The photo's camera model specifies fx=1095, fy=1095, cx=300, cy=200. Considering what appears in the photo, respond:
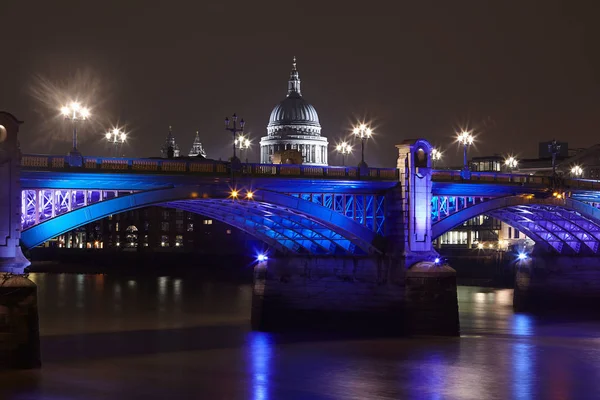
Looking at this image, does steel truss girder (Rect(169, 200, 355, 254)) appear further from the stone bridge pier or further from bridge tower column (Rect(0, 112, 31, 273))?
bridge tower column (Rect(0, 112, 31, 273))

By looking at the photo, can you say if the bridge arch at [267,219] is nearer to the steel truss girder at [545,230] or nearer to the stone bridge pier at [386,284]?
the stone bridge pier at [386,284]

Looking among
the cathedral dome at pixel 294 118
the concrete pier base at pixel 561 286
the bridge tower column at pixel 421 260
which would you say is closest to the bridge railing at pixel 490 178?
the bridge tower column at pixel 421 260

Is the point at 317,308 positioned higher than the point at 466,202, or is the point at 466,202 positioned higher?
the point at 466,202

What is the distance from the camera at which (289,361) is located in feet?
173

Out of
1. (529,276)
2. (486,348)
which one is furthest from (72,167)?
(529,276)

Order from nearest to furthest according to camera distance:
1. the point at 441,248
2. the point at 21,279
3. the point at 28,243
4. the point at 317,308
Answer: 1. the point at 21,279
2. the point at 28,243
3. the point at 317,308
4. the point at 441,248

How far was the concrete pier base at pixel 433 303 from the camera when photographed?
60250 mm

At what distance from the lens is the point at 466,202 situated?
2800 inches

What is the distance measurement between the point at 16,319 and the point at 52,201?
8981 millimetres

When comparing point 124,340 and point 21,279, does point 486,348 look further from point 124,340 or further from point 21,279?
point 21,279

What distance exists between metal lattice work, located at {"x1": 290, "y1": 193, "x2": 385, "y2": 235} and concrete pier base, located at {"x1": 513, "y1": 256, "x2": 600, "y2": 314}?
23.9m

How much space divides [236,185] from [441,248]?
277ft

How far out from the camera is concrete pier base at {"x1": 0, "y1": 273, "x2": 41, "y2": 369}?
141ft

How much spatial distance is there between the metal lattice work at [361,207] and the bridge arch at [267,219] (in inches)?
47.9
